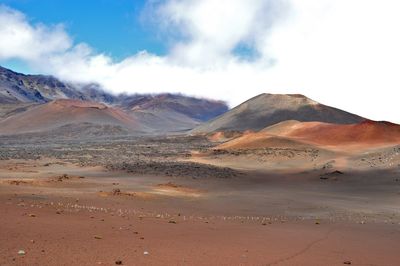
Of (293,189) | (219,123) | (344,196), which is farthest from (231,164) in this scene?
(219,123)

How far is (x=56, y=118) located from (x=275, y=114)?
74.4 metres

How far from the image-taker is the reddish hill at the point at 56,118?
164125mm

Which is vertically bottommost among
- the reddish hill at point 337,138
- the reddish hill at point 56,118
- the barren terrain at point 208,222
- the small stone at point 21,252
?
the barren terrain at point 208,222

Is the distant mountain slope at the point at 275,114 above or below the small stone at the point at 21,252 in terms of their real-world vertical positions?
above

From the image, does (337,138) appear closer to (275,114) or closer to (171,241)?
(275,114)

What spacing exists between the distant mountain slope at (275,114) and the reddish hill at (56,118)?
40.5 meters

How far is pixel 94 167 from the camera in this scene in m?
49.4

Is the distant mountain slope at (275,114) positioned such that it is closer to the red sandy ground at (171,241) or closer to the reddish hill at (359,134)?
the reddish hill at (359,134)

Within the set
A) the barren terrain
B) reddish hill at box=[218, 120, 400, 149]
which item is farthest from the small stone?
reddish hill at box=[218, 120, 400, 149]

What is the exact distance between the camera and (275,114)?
151m

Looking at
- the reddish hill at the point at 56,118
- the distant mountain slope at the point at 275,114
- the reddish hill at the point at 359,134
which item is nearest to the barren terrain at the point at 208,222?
the reddish hill at the point at 359,134

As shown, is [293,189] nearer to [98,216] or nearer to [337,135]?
[98,216]

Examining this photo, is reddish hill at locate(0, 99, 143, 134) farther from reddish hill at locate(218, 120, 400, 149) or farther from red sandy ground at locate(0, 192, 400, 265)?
red sandy ground at locate(0, 192, 400, 265)

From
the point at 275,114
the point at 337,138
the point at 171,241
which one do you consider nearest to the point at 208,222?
the point at 171,241
